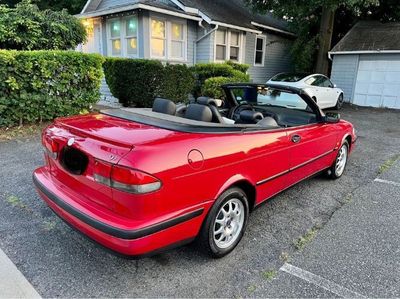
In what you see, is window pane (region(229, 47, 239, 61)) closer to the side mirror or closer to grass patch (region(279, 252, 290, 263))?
the side mirror

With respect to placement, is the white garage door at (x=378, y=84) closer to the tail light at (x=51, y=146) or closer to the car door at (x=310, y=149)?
the car door at (x=310, y=149)

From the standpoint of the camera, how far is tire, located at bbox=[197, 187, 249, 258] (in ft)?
8.21

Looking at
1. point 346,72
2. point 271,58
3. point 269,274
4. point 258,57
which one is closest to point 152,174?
point 269,274

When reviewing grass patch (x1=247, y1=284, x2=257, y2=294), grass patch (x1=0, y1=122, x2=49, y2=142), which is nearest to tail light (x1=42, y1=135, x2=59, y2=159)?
grass patch (x1=247, y1=284, x2=257, y2=294)

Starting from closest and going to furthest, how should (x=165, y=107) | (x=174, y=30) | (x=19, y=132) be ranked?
(x=165, y=107) → (x=19, y=132) → (x=174, y=30)

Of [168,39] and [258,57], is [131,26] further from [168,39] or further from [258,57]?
[258,57]

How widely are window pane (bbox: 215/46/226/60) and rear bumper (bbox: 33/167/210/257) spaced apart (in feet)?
41.0

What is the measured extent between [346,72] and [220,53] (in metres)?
6.03

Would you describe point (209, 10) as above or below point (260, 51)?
above

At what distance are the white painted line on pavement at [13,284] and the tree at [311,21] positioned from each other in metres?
13.1

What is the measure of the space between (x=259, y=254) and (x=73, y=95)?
6001mm

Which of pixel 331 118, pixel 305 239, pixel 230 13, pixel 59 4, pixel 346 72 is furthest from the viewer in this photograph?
pixel 59 4

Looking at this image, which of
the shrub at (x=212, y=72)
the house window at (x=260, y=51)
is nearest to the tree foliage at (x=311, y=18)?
the house window at (x=260, y=51)

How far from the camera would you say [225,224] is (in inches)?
107
